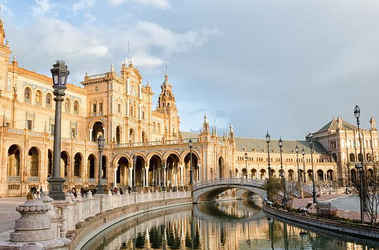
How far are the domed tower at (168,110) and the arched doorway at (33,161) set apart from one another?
123 ft

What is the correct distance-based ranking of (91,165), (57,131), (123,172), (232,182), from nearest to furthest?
(57,131) < (232,182) < (91,165) < (123,172)

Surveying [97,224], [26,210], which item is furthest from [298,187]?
[26,210]

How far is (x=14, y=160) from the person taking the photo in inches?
1949

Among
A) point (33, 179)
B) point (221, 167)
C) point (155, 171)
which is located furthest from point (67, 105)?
point (221, 167)

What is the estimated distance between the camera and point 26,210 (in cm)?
979

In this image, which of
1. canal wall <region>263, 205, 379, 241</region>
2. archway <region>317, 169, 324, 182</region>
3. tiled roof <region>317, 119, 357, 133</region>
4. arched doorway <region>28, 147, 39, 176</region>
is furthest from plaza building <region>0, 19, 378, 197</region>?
tiled roof <region>317, 119, 357, 133</region>

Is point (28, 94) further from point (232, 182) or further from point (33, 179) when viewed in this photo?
point (232, 182)

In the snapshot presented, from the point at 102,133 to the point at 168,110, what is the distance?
77.7 feet

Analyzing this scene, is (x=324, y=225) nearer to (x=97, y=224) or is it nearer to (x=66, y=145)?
(x=97, y=224)

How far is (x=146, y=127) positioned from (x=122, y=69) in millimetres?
12638

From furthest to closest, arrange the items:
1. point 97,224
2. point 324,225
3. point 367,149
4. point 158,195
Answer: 1. point 367,149
2. point 158,195
3. point 324,225
4. point 97,224

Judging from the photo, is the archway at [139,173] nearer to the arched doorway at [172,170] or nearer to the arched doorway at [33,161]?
the arched doorway at [172,170]

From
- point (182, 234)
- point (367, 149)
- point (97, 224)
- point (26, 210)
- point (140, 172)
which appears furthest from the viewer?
point (367, 149)

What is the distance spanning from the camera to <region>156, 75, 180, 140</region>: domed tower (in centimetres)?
8721
